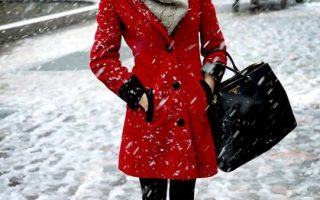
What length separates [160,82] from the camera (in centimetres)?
247

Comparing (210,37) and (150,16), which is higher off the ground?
(150,16)

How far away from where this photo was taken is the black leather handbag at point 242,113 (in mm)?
2568

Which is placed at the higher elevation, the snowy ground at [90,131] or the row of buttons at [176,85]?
the row of buttons at [176,85]

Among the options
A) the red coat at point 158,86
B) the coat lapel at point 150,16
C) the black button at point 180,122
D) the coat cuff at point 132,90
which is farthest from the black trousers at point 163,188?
the coat lapel at point 150,16

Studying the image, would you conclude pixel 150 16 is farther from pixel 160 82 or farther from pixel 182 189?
pixel 182 189

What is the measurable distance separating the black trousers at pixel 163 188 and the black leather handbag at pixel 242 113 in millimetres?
242

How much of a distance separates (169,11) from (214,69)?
37 centimetres

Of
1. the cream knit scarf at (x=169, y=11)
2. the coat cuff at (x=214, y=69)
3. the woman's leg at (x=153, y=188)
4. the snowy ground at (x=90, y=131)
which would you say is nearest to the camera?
the cream knit scarf at (x=169, y=11)

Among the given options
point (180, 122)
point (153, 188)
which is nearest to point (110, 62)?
point (180, 122)

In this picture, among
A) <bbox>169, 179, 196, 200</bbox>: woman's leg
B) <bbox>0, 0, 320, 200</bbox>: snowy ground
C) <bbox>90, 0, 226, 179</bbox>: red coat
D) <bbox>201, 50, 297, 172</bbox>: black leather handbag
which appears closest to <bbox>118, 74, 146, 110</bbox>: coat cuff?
<bbox>90, 0, 226, 179</bbox>: red coat

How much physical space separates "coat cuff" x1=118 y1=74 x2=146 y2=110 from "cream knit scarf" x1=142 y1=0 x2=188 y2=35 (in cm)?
28

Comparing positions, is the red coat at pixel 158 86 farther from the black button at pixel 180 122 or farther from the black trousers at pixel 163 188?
the black trousers at pixel 163 188

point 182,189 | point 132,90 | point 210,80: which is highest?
point 132,90

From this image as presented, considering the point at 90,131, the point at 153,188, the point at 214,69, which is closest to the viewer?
the point at 214,69
